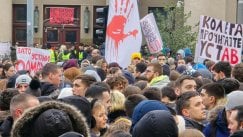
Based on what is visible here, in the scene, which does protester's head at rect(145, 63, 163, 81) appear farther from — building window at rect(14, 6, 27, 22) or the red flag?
building window at rect(14, 6, 27, 22)

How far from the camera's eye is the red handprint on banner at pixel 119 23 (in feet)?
52.3

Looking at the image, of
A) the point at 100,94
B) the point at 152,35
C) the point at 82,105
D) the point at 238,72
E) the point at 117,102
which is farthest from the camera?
the point at 152,35

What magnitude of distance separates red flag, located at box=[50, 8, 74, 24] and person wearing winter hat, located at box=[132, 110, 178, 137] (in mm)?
35307

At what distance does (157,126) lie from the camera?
451 centimetres

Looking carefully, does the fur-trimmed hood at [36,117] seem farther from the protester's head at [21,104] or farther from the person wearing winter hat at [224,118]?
the person wearing winter hat at [224,118]

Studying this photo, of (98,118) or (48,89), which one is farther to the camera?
(48,89)

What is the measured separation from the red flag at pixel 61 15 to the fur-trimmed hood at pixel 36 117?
116 ft

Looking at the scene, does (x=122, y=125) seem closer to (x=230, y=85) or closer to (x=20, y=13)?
(x=230, y=85)

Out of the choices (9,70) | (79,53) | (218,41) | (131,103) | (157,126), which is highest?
(218,41)

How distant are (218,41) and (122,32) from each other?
2.93m

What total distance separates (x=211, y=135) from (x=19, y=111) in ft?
5.71

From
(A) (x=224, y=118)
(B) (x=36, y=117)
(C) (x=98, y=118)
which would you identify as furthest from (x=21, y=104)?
(B) (x=36, y=117)

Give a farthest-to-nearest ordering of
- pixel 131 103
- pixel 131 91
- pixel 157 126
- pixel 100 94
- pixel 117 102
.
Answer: pixel 131 91
pixel 117 102
pixel 100 94
pixel 131 103
pixel 157 126

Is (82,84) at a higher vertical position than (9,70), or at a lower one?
higher
